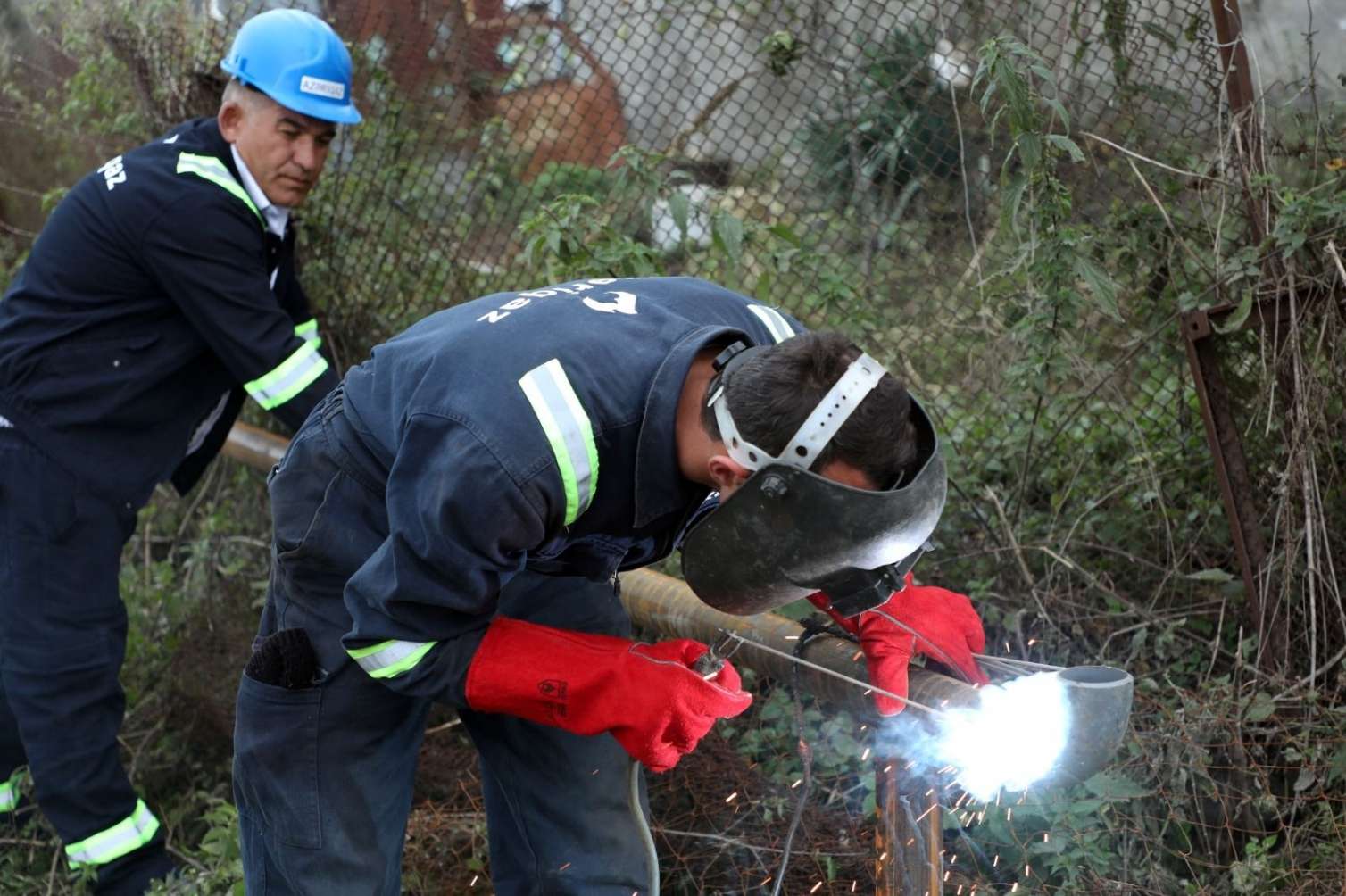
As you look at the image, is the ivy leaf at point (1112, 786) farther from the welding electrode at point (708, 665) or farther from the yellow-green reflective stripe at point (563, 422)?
the yellow-green reflective stripe at point (563, 422)

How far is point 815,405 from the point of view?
2014 mm

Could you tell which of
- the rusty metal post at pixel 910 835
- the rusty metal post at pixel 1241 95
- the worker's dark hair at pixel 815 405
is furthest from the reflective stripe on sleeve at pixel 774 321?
the rusty metal post at pixel 1241 95

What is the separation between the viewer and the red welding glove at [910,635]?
7.61 feet

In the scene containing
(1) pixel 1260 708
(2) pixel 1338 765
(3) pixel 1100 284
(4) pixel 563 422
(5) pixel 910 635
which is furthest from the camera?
(3) pixel 1100 284

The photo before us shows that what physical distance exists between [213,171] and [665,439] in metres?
2.22

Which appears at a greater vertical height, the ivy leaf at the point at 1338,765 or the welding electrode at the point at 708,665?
the ivy leaf at the point at 1338,765

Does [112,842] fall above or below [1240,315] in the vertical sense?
below

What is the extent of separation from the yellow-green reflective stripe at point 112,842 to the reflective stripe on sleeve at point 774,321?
259 cm

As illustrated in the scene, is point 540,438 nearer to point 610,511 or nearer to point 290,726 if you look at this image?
point 610,511

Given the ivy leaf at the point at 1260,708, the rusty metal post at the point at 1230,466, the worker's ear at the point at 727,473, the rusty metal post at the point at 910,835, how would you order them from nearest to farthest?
the worker's ear at the point at 727,473
the rusty metal post at the point at 910,835
the ivy leaf at the point at 1260,708
the rusty metal post at the point at 1230,466

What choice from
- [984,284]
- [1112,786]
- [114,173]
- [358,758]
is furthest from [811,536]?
[114,173]

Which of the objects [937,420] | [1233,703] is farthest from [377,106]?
[1233,703]

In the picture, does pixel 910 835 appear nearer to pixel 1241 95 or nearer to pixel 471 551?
pixel 471 551

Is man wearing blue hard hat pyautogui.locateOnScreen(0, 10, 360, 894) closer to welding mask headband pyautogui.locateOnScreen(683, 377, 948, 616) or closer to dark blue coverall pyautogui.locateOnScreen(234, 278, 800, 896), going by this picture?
dark blue coverall pyautogui.locateOnScreen(234, 278, 800, 896)
